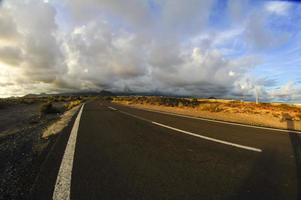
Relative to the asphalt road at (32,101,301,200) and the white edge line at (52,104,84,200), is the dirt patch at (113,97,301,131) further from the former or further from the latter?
the white edge line at (52,104,84,200)

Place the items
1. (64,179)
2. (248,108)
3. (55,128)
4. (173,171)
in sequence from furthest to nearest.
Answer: (248,108) → (55,128) → (173,171) → (64,179)

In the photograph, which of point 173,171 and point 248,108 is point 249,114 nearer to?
point 248,108

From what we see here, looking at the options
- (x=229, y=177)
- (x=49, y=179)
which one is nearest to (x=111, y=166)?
(x=49, y=179)

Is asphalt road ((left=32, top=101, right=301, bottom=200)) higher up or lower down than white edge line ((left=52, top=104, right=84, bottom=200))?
higher up

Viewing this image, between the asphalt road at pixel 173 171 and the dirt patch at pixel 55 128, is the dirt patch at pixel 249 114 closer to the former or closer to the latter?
the asphalt road at pixel 173 171

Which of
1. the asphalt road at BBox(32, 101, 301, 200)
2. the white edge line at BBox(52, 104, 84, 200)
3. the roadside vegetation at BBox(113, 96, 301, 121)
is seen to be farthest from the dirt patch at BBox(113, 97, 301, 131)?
the white edge line at BBox(52, 104, 84, 200)

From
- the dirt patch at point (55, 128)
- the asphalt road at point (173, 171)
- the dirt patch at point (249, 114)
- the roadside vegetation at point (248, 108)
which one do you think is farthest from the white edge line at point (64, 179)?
the roadside vegetation at point (248, 108)

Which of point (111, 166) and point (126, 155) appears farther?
point (126, 155)

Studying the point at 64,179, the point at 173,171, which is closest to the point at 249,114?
the point at 173,171

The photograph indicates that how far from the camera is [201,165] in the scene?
4.27 meters

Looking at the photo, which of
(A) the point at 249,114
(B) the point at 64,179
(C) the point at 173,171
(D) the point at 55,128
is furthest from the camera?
(A) the point at 249,114

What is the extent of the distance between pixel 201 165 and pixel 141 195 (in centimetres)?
172

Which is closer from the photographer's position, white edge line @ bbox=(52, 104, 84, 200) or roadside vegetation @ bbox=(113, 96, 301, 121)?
white edge line @ bbox=(52, 104, 84, 200)

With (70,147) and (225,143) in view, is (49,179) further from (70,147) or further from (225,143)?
(225,143)
